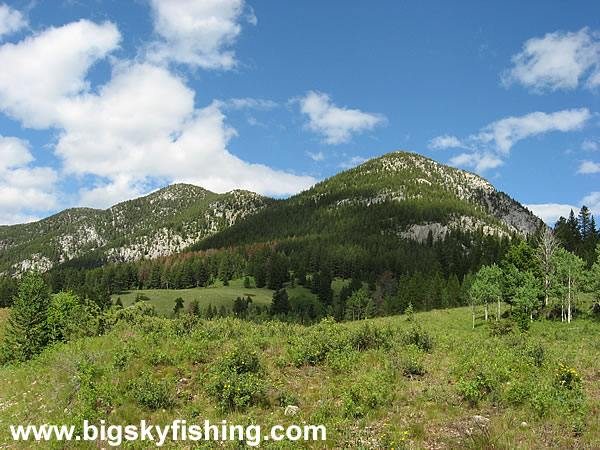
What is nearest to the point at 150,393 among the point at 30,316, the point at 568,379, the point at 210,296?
the point at 568,379

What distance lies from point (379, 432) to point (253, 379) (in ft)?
15.2

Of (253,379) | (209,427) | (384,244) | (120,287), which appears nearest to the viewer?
(209,427)

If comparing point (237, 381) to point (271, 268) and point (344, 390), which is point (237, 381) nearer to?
point (344, 390)

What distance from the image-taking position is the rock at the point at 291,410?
34.8 ft

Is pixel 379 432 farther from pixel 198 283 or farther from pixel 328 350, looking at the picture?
pixel 198 283

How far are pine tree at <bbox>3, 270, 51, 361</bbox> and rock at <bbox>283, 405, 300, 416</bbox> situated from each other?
36293 millimetres

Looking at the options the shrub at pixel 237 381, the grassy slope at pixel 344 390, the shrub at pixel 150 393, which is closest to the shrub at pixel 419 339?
the grassy slope at pixel 344 390

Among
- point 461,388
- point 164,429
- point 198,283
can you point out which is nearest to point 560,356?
point 461,388

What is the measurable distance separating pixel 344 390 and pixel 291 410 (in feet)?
6.59

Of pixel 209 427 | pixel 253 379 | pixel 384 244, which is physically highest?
pixel 384 244

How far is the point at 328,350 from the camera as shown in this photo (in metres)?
15.4

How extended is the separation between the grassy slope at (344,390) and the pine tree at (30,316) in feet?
74.1

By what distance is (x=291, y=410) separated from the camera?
1076 centimetres

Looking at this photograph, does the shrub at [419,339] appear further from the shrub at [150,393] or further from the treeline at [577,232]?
the treeline at [577,232]
